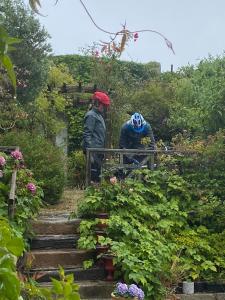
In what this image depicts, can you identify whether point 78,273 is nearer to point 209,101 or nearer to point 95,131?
point 95,131

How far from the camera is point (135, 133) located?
10.0 metres

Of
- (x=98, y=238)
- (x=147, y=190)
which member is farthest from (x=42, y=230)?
(x=147, y=190)

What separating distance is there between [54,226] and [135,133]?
241cm

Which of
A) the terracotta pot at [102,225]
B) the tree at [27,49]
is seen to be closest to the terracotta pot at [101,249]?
the terracotta pot at [102,225]

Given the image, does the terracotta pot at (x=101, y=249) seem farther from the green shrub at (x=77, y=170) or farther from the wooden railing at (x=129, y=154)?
the green shrub at (x=77, y=170)

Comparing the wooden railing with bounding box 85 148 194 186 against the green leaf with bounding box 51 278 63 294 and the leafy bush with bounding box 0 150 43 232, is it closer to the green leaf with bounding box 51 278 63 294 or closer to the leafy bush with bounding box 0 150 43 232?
the leafy bush with bounding box 0 150 43 232

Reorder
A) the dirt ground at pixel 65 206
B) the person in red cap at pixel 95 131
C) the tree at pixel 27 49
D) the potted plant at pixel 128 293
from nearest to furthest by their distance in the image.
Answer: the potted plant at pixel 128 293 < the dirt ground at pixel 65 206 < the person in red cap at pixel 95 131 < the tree at pixel 27 49

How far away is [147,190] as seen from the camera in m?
8.89

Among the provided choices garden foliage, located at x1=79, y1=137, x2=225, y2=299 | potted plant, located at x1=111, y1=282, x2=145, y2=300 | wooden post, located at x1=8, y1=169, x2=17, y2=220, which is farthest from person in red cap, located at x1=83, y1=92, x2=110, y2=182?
potted plant, located at x1=111, y1=282, x2=145, y2=300

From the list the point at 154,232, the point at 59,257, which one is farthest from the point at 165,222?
the point at 59,257

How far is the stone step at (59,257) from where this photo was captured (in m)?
7.81

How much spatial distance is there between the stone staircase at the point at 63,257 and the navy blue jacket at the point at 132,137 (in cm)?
206

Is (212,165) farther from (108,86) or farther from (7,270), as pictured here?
(7,270)

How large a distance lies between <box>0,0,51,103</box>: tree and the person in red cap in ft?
9.96
